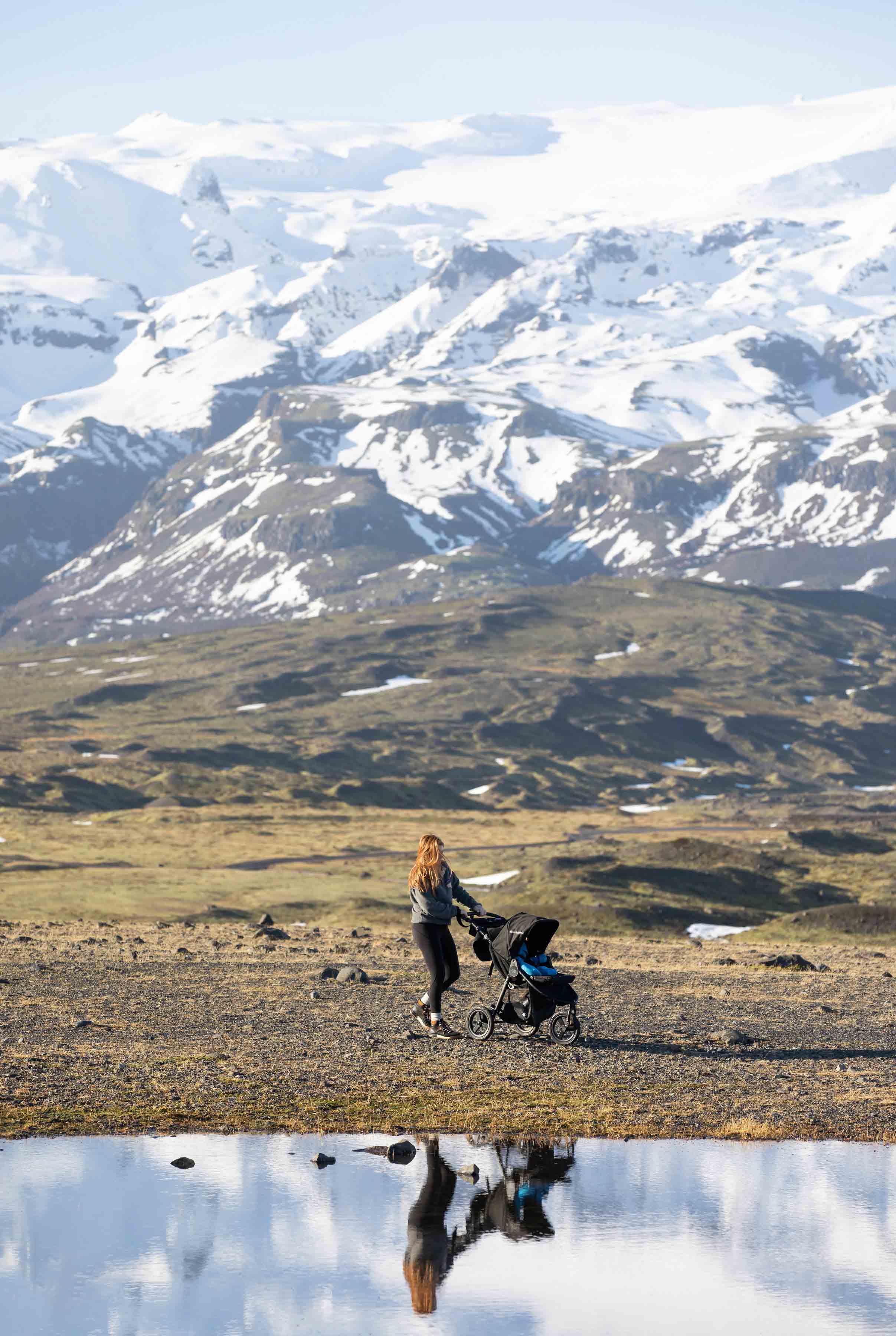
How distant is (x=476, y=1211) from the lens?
1911 cm

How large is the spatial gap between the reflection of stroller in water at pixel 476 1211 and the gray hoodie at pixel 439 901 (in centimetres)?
631

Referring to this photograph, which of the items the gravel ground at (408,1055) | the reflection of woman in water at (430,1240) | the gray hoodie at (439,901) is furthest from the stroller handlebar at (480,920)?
the reflection of woman in water at (430,1240)

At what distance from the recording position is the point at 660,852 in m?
109

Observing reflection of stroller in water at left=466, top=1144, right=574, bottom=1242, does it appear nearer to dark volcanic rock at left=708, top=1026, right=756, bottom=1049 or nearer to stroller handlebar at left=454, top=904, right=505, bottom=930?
stroller handlebar at left=454, top=904, right=505, bottom=930

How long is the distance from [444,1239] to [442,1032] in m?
11.2

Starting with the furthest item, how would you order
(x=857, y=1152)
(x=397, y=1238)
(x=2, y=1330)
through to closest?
(x=857, y=1152), (x=397, y=1238), (x=2, y=1330)

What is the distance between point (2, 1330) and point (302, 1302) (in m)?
2.81

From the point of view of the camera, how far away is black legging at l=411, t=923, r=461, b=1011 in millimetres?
28219

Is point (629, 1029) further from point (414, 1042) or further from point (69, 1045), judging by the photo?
point (69, 1045)

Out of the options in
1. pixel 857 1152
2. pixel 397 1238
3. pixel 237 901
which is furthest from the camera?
pixel 237 901

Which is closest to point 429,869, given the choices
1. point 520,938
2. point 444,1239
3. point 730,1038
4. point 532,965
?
point 520,938

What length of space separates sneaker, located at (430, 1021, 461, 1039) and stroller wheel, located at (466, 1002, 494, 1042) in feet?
1.04

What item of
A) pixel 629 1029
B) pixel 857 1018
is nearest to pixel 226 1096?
pixel 629 1029

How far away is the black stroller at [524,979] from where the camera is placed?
27.9 meters
